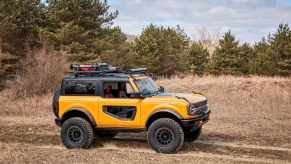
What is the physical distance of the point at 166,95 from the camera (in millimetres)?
10391

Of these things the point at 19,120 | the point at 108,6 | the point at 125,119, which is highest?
the point at 108,6

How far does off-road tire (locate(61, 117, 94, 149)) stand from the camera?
10.6 metres

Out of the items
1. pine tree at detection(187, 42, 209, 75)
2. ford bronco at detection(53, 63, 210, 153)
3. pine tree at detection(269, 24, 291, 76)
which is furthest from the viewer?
pine tree at detection(187, 42, 209, 75)

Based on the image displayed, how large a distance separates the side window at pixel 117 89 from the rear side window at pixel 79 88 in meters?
0.35

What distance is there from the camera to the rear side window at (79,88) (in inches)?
422

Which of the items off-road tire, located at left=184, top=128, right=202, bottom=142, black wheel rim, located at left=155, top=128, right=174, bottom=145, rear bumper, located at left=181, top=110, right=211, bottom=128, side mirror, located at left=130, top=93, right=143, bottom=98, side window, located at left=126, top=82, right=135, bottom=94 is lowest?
off-road tire, located at left=184, top=128, right=202, bottom=142

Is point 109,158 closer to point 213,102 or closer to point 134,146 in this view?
point 134,146

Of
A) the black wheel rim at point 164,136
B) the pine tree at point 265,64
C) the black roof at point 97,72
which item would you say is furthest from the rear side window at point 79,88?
the pine tree at point 265,64

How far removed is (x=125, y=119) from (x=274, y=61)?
37137 millimetres

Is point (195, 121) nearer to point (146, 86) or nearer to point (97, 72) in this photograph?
point (146, 86)

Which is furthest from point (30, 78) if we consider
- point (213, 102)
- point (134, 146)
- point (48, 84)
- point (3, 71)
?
point (134, 146)

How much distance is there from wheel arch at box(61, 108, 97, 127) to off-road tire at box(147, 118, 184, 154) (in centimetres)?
161

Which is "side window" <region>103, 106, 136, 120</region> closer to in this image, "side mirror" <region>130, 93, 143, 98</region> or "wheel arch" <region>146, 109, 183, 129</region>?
"side mirror" <region>130, 93, 143, 98</region>

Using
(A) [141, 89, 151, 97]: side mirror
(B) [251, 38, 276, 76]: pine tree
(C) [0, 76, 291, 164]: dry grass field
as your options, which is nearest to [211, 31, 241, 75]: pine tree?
(B) [251, 38, 276, 76]: pine tree
